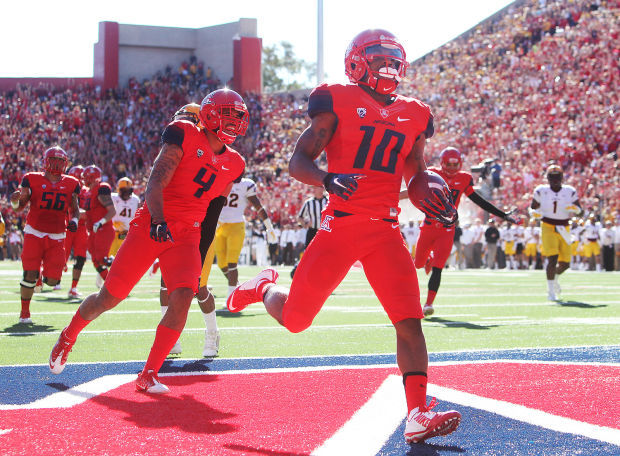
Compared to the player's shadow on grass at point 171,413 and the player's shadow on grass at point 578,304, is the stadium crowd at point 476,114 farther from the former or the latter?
the player's shadow on grass at point 171,413

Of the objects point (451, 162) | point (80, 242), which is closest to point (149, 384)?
point (451, 162)

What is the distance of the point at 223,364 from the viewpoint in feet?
19.9

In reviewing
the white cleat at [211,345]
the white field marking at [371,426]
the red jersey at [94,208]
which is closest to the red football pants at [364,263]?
the white field marking at [371,426]

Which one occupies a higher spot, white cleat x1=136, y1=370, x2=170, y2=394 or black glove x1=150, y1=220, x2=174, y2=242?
black glove x1=150, y1=220, x2=174, y2=242

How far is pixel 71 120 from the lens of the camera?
139 feet

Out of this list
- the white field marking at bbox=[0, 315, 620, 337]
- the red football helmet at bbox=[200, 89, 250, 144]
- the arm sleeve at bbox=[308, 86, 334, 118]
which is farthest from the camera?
the white field marking at bbox=[0, 315, 620, 337]

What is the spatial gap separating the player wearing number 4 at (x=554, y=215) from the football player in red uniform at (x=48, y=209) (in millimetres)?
7096

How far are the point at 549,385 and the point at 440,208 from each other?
5.40 feet

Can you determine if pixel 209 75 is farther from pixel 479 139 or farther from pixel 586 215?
pixel 586 215

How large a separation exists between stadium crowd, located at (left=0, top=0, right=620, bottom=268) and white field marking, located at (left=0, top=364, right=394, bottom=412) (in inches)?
843

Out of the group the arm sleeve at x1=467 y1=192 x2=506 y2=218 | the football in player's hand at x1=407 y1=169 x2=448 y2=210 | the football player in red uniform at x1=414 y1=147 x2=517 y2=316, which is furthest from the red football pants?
the football player in red uniform at x1=414 y1=147 x2=517 y2=316

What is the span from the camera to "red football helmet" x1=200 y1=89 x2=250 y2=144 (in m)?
5.38

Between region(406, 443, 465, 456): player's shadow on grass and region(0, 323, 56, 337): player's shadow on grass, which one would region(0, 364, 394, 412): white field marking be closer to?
region(406, 443, 465, 456): player's shadow on grass

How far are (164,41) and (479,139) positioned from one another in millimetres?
23081
